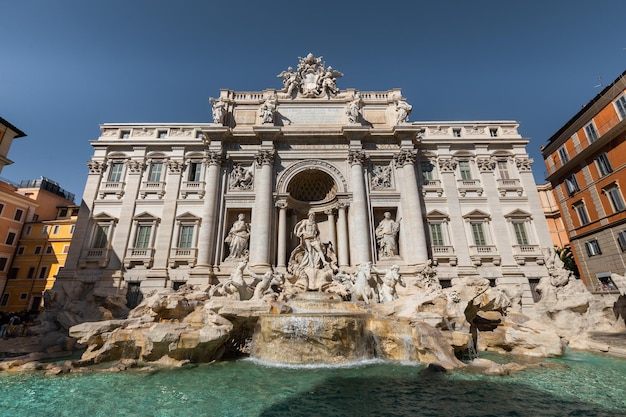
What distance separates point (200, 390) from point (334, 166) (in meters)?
16.6

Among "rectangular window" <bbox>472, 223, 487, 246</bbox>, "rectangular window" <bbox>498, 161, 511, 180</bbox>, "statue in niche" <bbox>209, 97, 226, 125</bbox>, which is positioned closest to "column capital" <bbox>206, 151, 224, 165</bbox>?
"statue in niche" <bbox>209, 97, 226, 125</bbox>

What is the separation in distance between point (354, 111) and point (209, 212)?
13.2m

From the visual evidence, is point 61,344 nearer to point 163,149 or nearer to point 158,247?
point 158,247

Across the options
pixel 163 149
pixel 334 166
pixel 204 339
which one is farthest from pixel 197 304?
pixel 163 149

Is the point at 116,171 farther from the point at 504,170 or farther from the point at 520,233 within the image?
the point at 520,233

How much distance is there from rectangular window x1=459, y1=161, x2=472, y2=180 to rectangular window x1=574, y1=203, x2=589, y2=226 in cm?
926

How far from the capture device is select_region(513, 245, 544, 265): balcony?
62.7 feet

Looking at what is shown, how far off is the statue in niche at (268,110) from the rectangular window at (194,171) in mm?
6320

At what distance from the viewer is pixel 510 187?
21.2 metres

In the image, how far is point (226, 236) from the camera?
64.2ft

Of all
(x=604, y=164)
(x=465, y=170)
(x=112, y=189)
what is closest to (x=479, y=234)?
(x=465, y=170)

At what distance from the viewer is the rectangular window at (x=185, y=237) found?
19633mm

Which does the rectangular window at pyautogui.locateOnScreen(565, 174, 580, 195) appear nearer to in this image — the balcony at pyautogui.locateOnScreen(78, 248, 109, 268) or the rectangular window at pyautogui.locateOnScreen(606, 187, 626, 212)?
the rectangular window at pyautogui.locateOnScreen(606, 187, 626, 212)

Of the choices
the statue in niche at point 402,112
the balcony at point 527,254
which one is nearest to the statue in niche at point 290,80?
the statue in niche at point 402,112
